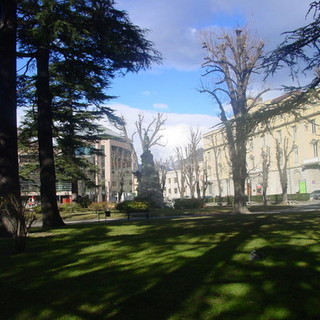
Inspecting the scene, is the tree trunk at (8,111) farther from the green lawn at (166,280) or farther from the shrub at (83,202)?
the shrub at (83,202)

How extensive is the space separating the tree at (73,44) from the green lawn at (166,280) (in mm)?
6799

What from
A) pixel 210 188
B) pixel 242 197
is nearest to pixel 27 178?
pixel 242 197

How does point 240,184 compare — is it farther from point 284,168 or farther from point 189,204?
point 284,168

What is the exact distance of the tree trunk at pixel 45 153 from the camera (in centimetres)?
1504

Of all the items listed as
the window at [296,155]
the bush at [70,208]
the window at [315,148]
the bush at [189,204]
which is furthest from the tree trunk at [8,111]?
the window at [296,155]

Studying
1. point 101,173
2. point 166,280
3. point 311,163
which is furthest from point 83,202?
point 101,173

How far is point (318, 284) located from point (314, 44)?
29.5 ft

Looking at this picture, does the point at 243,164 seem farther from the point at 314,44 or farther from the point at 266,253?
the point at 266,253

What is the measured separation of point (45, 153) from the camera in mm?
15711

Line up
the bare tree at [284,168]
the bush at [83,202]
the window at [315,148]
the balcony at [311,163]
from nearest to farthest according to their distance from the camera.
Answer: the bush at [83,202], the bare tree at [284,168], the balcony at [311,163], the window at [315,148]

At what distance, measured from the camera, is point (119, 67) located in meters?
16.1

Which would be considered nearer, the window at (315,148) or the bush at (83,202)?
the bush at (83,202)

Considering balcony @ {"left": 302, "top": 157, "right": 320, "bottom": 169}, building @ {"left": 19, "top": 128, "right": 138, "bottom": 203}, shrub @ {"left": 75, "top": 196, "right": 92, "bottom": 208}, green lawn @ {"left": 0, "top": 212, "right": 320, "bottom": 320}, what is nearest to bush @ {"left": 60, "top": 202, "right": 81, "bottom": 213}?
shrub @ {"left": 75, "top": 196, "right": 92, "bottom": 208}

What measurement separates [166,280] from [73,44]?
1016cm
